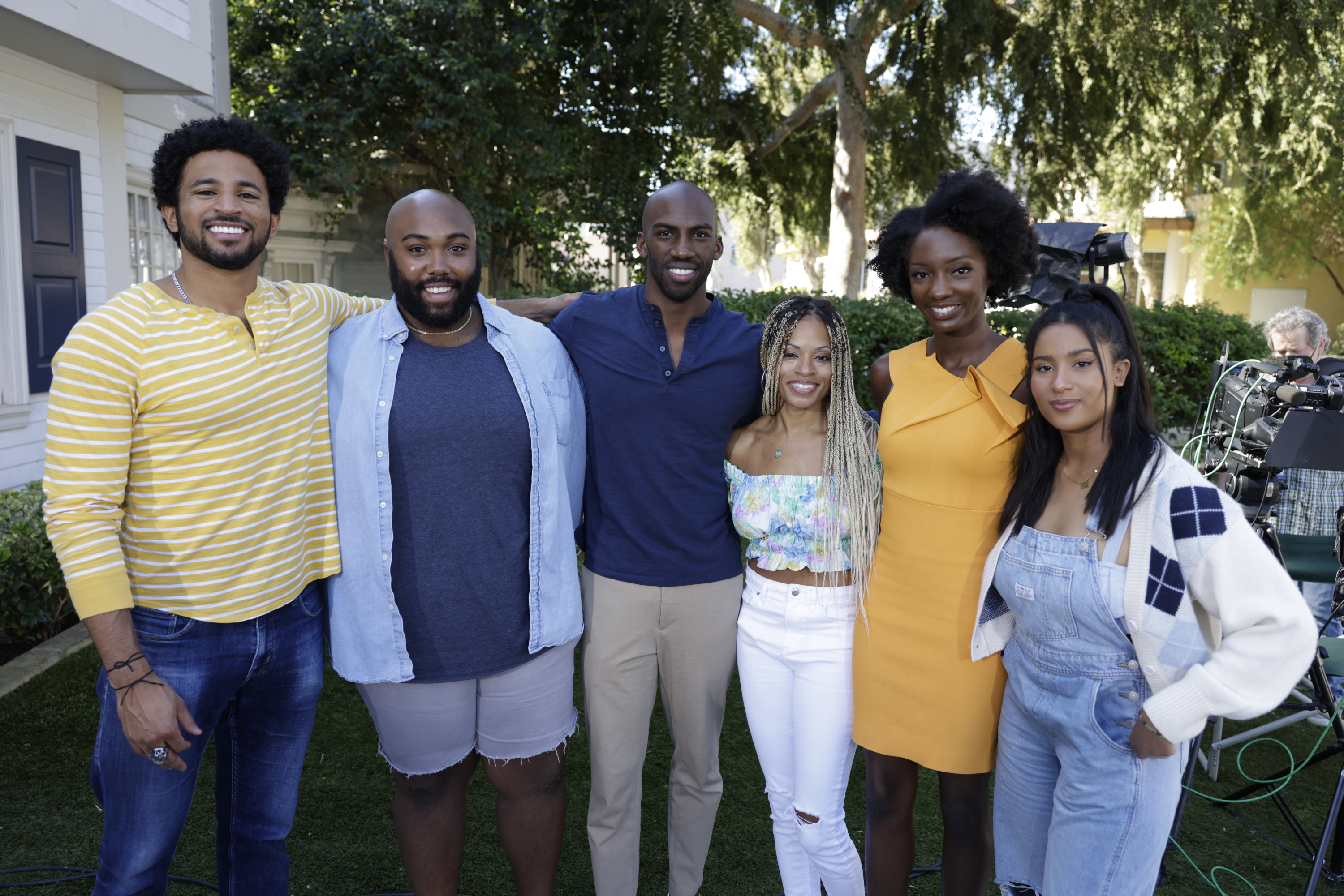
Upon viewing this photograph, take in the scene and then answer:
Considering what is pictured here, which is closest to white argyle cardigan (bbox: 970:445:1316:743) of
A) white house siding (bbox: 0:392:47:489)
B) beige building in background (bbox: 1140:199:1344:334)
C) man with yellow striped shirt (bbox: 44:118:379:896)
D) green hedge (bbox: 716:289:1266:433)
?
man with yellow striped shirt (bbox: 44:118:379:896)

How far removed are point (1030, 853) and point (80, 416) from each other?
253 cm

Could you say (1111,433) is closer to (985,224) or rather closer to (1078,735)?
(1078,735)

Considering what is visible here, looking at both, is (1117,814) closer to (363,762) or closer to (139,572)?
(139,572)

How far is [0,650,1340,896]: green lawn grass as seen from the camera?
340 cm

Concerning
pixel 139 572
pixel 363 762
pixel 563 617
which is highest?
pixel 139 572

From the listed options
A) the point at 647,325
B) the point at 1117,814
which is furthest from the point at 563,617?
the point at 1117,814

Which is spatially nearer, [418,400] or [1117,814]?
[1117,814]

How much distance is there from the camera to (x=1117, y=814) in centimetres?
214

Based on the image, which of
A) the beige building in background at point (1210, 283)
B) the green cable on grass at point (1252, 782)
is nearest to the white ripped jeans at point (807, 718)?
the green cable on grass at point (1252, 782)

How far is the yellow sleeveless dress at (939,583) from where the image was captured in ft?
8.44

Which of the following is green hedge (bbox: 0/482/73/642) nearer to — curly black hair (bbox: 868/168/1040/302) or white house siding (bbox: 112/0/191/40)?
white house siding (bbox: 112/0/191/40)

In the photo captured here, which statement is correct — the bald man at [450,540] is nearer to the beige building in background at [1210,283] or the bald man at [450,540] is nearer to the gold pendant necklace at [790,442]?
the gold pendant necklace at [790,442]

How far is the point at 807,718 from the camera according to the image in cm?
272

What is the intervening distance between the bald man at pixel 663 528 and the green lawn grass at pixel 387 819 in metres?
0.63
